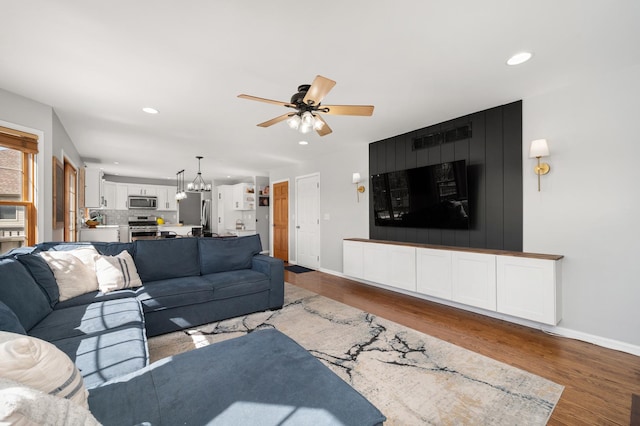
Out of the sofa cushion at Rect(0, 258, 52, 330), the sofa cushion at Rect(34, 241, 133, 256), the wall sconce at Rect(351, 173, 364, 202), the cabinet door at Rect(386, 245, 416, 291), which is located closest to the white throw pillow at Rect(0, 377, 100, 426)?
the sofa cushion at Rect(0, 258, 52, 330)

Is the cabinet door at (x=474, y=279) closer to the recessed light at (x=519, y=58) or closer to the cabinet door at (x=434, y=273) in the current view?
the cabinet door at (x=434, y=273)

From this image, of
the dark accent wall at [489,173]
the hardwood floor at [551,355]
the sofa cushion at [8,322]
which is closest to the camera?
the sofa cushion at [8,322]

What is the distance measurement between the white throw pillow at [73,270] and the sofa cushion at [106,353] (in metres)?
0.98

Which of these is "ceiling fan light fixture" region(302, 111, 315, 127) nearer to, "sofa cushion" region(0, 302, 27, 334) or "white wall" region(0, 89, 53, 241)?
"sofa cushion" region(0, 302, 27, 334)

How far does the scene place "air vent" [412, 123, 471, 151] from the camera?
3662mm

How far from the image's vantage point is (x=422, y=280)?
3814 millimetres

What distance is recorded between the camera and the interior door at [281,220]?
23.5 feet

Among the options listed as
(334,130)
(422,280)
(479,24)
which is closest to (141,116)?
(334,130)

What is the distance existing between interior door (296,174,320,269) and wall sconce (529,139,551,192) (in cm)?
389

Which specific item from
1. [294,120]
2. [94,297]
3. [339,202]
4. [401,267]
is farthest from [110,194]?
[401,267]

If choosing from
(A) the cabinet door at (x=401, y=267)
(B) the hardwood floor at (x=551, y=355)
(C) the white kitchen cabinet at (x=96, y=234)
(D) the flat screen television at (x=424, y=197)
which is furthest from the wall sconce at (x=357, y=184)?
(C) the white kitchen cabinet at (x=96, y=234)

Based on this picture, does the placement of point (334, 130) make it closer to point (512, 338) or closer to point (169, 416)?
point (512, 338)

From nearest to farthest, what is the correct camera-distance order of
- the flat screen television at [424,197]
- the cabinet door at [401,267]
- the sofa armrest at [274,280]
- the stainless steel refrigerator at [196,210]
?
the sofa armrest at [274,280] < the flat screen television at [424,197] < the cabinet door at [401,267] < the stainless steel refrigerator at [196,210]

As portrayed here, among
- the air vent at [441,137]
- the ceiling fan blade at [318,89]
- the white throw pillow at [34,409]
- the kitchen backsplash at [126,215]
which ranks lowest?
the white throw pillow at [34,409]
